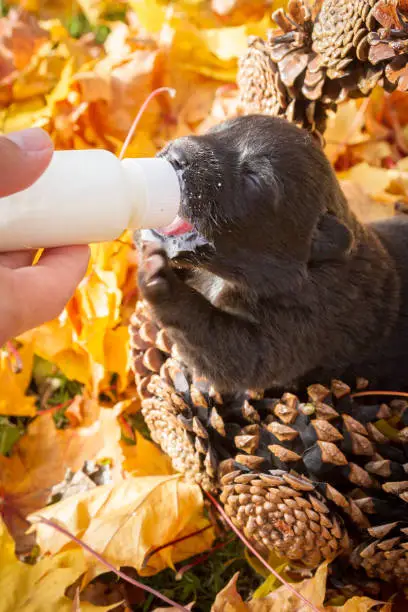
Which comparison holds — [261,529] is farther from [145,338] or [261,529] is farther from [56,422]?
[56,422]

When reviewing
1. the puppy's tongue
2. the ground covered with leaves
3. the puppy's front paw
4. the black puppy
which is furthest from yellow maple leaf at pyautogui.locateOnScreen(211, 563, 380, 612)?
the puppy's tongue

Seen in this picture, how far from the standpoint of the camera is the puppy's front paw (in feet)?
5.24

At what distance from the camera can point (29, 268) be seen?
1.17 meters

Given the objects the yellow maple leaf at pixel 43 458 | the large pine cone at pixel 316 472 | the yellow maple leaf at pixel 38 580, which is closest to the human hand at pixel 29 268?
the large pine cone at pixel 316 472

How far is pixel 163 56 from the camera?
98.3 inches

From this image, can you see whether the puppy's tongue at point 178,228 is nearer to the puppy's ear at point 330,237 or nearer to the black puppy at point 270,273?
the black puppy at point 270,273

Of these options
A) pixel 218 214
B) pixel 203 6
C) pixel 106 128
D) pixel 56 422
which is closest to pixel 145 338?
pixel 218 214

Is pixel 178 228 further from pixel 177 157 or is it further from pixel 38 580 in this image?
pixel 38 580

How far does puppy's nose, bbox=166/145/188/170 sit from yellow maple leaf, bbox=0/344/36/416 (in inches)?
34.4

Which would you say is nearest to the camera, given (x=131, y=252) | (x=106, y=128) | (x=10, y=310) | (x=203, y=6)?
(x=10, y=310)

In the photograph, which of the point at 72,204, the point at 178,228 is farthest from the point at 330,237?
the point at 72,204

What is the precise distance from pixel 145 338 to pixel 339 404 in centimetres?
55

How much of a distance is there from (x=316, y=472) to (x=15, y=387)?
1013 mm

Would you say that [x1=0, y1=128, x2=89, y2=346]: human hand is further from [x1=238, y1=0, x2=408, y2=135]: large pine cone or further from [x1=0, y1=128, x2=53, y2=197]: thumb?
[x1=238, y1=0, x2=408, y2=135]: large pine cone
